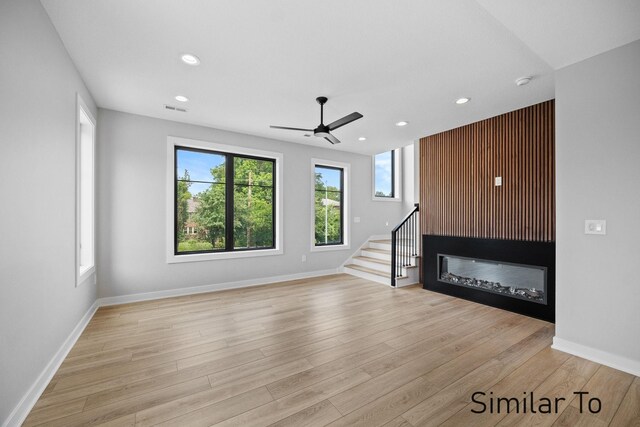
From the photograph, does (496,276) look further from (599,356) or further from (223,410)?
(223,410)

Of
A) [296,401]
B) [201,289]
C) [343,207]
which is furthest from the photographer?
[343,207]

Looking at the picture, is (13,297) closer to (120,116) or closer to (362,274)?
(120,116)

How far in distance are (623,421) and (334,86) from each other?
3.60m

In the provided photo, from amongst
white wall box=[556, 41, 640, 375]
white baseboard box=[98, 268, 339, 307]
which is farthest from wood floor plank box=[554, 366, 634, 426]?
white baseboard box=[98, 268, 339, 307]

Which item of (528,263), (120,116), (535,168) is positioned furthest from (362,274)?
(120,116)

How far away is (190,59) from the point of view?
264 centimetres

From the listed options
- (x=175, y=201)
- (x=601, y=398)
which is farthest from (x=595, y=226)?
(x=175, y=201)

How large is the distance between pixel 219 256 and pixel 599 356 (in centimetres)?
482

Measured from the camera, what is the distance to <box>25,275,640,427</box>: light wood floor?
68.9 inches

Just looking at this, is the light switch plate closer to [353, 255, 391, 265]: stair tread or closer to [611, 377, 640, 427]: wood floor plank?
[611, 377, 640, 427]: wood floor plank

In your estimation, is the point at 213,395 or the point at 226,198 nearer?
the point at 213,395

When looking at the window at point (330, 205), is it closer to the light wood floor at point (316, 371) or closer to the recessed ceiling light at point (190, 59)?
the light wood floor at point (316, 371)

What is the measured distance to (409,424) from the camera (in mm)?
1664

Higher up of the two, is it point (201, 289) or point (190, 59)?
point (190, 59)
